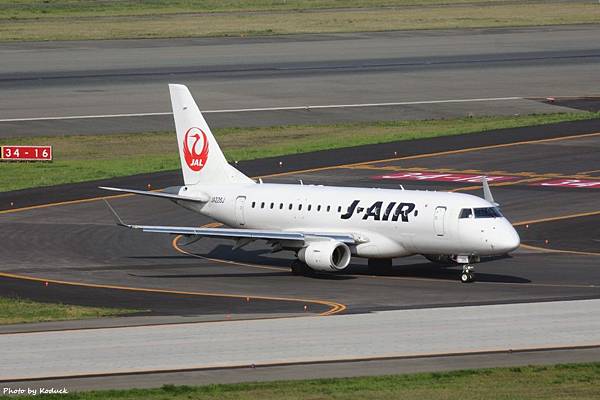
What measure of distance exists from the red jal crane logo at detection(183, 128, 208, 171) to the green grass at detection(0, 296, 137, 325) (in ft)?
50.2

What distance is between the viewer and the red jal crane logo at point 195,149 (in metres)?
71.2

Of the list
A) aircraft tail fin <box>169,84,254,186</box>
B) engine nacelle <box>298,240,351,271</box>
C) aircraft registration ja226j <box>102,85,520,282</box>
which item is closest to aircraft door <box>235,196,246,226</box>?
aircraft registration ja226j <box>102,85,520,282</box>

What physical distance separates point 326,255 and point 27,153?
42.1 meters

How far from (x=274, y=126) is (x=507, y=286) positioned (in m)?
54.6

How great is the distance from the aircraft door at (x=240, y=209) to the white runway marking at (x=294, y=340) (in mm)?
16404

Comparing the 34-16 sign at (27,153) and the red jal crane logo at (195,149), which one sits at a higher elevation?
the 34-16 sign at (27,153)

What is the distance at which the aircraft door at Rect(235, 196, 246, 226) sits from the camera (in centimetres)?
6862

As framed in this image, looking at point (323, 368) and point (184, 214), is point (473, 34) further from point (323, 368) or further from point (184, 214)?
point (323, 368)

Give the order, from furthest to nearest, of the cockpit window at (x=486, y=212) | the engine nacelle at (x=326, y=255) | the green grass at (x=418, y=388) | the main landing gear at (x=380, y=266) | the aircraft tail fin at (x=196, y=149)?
the aircraft tail fin at (x=196, y=149) < the main landing gear at (x=380, y=266) < the engine nacelle at (x=326, y=255) < the cockpit window at (x=486, y=212) < the green grass at (x=418, y=388)

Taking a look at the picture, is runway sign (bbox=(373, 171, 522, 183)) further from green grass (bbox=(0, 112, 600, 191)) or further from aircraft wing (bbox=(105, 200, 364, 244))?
aircraft wing (bbox=(105, 200, 364, 244))

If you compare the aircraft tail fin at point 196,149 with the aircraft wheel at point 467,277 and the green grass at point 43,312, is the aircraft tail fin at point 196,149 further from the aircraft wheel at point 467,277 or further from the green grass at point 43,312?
the green grass at point 43,312

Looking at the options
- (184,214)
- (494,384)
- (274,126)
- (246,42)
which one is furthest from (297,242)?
(246,42)

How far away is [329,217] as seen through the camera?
215 ft

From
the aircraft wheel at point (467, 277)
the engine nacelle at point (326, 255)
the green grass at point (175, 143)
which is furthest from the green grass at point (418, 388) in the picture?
the green grass at point (175, 143)
